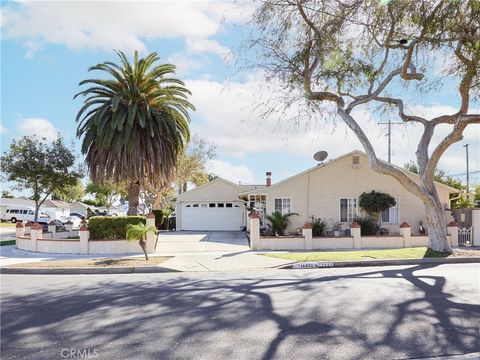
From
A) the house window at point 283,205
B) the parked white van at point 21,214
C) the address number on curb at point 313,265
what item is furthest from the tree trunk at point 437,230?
the parked white van at point 21,214

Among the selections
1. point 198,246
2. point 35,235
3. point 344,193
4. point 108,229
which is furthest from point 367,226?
point 35,235

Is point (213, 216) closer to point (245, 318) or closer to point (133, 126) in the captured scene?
point (133, 126)

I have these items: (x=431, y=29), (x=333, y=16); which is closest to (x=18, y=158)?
(x=333, y=16)

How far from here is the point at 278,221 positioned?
76.8 ft

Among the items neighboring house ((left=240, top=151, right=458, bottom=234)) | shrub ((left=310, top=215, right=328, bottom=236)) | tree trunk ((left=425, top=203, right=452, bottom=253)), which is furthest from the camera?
neighboring house ((left=240, top=151, right=458, bottom=234))

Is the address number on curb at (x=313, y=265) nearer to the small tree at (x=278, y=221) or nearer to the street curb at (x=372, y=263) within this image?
the street curb at (x=372, y=263)

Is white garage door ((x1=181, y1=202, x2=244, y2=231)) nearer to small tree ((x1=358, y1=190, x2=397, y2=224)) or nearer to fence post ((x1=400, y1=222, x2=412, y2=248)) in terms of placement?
small tree ((x1=358, y1=190, x2=397, y2=224))

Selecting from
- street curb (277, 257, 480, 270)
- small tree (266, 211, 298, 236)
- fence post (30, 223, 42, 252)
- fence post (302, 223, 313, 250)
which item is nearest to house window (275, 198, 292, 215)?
small tree (266, 211, 298, 236)

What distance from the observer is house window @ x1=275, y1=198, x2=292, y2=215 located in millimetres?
24453

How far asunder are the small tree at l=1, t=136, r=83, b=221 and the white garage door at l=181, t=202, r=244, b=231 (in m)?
8.74

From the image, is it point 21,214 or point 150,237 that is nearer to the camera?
point 150,237

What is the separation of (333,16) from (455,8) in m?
3.66

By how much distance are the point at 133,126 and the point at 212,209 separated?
11850mm

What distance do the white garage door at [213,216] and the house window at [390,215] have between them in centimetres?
1128
